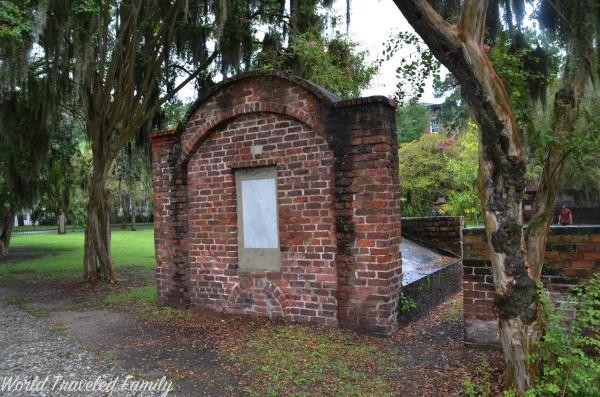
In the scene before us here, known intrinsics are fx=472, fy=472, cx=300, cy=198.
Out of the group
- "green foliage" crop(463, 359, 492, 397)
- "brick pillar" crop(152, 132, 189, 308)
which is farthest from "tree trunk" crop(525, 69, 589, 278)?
"brick pillar" crop(152, 132, 189, 308)

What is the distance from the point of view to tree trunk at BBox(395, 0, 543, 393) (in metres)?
3.30

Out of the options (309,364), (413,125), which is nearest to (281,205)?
(309,364)

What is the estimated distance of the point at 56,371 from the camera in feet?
15.2

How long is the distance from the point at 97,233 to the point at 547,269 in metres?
9.24

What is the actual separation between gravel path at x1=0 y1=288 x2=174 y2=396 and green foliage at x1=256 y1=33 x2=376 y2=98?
7239 millimetres

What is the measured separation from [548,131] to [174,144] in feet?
16.7

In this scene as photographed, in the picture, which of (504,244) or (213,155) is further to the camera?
(213,155)

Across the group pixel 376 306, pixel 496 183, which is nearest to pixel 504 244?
pixel 496 183

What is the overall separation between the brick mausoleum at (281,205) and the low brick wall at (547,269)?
88 cm

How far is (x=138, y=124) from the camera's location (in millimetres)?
10398

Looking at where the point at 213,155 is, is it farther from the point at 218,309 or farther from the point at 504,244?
the point at 504,244

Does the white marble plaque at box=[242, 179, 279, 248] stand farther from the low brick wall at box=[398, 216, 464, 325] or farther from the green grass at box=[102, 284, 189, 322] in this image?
the low brick wall at box=[398, 216, 464, 325]

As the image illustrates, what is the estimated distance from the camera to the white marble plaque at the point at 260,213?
6.20 metres

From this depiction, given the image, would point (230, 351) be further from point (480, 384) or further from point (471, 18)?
point (471, 18)
